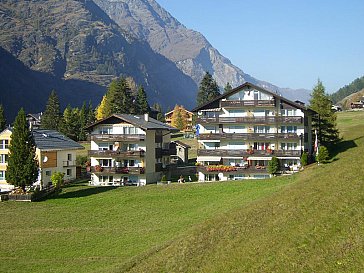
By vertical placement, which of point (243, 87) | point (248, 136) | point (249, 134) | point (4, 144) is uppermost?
point (243, 87)

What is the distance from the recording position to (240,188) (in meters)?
47.2

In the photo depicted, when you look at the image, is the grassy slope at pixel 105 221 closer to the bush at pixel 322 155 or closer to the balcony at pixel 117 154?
the bush at pixel 322 155

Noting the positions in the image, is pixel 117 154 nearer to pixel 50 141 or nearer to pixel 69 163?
pixel 69 163

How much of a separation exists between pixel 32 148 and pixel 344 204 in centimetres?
4006

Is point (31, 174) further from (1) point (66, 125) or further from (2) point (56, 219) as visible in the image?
(1) point (66, 125)

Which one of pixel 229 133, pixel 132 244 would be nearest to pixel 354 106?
pixel 229 133

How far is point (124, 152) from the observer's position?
202 feet

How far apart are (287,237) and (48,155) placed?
155 feet

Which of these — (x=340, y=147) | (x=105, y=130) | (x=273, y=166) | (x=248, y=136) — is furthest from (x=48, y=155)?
(x=340, y=147)

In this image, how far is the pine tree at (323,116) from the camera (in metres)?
63.9

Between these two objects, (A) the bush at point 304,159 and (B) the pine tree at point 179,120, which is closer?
(A) the bush at point 304,159

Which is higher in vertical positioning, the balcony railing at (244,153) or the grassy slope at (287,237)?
the balcony railing at (244,153)

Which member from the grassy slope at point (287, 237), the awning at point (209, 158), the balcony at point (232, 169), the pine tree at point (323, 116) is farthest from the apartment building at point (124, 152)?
the grassy slope at point (287, 237)

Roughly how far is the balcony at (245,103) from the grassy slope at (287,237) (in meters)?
28.5
